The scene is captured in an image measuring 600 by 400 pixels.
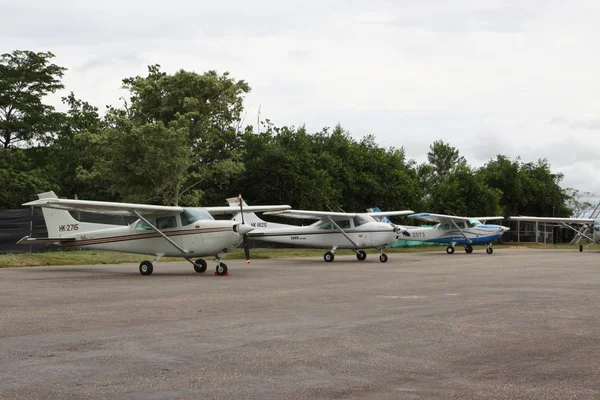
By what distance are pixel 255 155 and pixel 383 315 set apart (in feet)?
123

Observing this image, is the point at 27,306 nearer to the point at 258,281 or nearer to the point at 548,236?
the point at 258,281

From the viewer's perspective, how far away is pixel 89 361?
7059 millimetres

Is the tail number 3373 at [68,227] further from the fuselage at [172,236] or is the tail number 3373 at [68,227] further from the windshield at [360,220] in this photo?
the windshield at [360,220]

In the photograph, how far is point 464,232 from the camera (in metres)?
41.9

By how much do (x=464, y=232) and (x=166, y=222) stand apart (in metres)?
24.6

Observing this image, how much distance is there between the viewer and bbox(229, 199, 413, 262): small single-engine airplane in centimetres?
3070

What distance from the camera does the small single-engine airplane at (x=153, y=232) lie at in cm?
2058

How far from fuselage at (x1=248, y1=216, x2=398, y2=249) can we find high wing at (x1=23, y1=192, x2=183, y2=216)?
10925 mm

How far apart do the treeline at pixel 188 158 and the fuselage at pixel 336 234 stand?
6.57 meters

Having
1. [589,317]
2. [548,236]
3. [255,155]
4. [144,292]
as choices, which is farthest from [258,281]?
[548,236]

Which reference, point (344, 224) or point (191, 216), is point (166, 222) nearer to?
point (191, 216)

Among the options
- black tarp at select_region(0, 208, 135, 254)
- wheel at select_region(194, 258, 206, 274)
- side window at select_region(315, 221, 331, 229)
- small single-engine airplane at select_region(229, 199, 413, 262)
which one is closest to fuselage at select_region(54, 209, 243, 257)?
wheel at select_region(194, 258, 206, 274)

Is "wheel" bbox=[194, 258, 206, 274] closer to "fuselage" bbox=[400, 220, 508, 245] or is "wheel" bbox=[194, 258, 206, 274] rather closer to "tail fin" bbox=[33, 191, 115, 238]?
"tail fin" bbox=[33, 191, 115, 238]

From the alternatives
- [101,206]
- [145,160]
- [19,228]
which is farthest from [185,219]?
[145,160]
